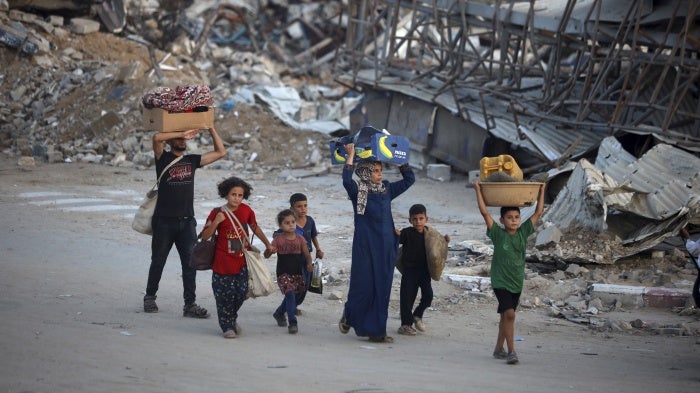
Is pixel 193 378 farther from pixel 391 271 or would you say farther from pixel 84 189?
pixel 84 189

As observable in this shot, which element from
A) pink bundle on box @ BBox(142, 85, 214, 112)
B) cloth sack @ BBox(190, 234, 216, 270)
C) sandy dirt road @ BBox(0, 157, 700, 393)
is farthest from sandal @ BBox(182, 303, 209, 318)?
pink bundle on box @ BBox(142, 85, 214, 112)

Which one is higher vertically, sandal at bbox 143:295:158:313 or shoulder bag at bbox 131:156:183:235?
shoulder bag at bbox 131:156:183:235

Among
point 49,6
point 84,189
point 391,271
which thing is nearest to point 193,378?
point 391,271

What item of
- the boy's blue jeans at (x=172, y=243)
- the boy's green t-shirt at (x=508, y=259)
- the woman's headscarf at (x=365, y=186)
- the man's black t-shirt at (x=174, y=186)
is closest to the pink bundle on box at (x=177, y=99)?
the man's black t-shirt at (x=174, y=186)

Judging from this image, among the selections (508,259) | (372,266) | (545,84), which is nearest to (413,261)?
(372,266)

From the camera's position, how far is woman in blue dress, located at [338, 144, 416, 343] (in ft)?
22.4

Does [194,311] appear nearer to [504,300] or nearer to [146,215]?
[146,215]

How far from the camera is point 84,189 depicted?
15102 millimetres

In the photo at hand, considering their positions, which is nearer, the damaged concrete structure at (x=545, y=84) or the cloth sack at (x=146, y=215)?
the cloth sack at (x=146, y=215)

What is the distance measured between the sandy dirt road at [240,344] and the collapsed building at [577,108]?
1.84 metres

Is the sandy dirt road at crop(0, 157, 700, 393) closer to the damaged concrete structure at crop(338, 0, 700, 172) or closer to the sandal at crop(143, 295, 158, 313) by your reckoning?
the sandal at crop(143, 295, 158, 313)

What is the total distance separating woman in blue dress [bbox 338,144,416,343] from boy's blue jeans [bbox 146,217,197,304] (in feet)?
4.43

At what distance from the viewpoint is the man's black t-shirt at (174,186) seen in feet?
23.8

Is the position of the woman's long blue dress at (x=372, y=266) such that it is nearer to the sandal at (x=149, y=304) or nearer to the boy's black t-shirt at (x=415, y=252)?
the boy's black t-shirt at (x=415, y=252)
